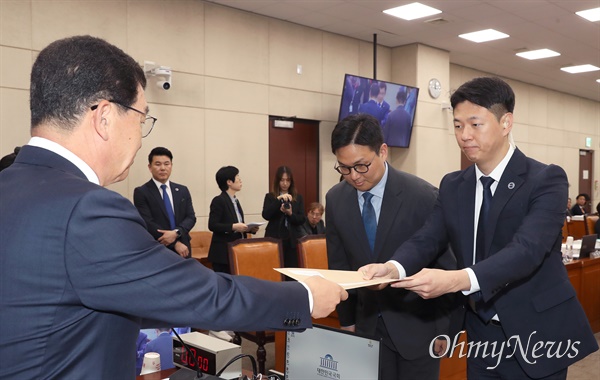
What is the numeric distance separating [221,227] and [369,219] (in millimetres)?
2720

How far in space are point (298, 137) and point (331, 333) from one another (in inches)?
240

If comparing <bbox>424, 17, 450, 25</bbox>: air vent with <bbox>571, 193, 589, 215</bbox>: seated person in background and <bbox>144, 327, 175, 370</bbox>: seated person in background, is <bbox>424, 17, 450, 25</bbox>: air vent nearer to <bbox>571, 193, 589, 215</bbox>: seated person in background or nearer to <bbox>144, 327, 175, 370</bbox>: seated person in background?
<bbox>571, 193, 589, 215</bbox>: seated person in background

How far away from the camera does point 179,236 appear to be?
4.74 m

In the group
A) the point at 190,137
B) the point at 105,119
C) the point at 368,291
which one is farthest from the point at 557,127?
the point at 105,119

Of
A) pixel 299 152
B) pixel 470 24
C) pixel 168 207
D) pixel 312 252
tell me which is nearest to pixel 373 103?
pixel 299 152

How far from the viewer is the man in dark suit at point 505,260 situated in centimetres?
175

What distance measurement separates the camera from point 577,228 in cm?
807

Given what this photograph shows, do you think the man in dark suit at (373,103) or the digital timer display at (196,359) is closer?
the digital timer display at (196,359)

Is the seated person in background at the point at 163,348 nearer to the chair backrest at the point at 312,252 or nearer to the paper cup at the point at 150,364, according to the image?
the paper cup at the point at 150,364

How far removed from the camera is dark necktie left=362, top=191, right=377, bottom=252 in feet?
7.62

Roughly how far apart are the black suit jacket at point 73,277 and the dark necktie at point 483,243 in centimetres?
120

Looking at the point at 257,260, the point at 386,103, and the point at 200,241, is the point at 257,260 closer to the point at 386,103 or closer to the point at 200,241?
the point at 200,241

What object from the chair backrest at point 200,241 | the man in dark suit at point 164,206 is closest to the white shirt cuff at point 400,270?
the man in dark suit at point 164,206

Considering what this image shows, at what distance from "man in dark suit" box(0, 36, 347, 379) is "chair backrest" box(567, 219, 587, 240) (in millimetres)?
7998
